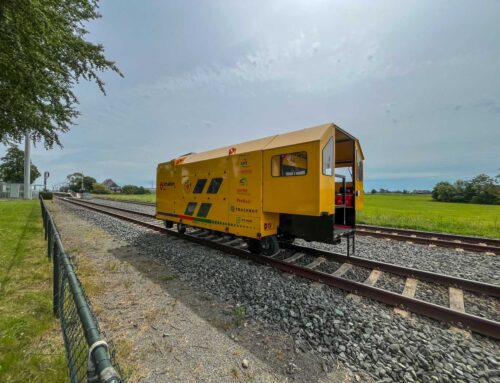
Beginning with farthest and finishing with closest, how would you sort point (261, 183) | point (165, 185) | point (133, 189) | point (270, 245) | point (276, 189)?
point (133, 189) < point (165, 185) < point (270, 245) < point (261, 183) < point (276, 189)

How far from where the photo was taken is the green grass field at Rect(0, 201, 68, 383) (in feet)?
9.04

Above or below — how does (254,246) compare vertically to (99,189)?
below

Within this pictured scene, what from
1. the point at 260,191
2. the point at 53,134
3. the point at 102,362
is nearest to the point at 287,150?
the point at 260,191

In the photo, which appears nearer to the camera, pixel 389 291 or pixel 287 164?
pixel 389 291

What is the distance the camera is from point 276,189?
6.12 meters

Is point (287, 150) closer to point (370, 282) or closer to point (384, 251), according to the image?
point (370, 282)

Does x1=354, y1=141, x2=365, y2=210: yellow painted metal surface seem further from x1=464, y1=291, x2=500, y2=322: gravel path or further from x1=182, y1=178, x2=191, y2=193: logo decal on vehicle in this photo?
x1=182, y1=178, x2=191, y2=193: logo decal on vehicle

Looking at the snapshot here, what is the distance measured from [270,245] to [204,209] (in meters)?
2.65

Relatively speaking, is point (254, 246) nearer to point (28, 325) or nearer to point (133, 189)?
point (28, 325)

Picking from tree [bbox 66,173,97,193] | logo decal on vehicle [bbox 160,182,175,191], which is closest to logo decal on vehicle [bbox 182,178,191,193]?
logo decal on vehicle [bbox 160,182,175,191]

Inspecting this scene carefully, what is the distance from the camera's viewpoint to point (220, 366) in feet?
9.75

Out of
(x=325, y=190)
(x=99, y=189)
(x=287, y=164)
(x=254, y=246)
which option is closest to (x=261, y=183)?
(x=287, y=164)

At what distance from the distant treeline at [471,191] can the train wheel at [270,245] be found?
72833mm

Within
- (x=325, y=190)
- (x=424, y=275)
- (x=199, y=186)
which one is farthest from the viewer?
(x=199, y=186)
